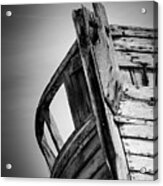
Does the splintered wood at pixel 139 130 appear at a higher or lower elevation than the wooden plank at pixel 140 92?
lower

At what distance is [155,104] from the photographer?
1.43m

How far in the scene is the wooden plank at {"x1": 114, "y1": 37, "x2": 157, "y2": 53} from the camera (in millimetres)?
1430

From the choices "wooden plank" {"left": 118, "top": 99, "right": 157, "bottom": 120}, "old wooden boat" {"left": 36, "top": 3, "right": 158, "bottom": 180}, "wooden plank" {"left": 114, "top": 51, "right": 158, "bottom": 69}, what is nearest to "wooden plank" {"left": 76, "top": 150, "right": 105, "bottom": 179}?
"old wooden boat" {"left": 36, "top": 3, "right": 158, "bottom": 180}

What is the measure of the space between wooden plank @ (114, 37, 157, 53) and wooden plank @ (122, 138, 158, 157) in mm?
237

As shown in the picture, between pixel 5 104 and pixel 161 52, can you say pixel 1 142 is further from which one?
pixel 161 52

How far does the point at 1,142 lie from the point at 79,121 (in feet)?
0.78

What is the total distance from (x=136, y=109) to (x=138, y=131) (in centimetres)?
6

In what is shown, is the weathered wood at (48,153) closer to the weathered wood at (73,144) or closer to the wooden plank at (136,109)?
the weathered wood at (73,144)

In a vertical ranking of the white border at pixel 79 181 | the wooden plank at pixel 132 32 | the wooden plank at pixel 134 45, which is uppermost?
the wooden plank at pixel 132 32

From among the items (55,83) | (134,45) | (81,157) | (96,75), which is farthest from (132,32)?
(81,157)

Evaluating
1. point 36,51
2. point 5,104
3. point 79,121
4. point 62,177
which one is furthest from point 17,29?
point 62,177

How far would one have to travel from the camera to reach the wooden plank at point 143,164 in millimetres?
1430

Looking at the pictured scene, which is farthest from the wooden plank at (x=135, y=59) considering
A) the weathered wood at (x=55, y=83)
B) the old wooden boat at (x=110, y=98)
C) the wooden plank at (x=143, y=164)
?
the wooden plank at (x=143, y=164)

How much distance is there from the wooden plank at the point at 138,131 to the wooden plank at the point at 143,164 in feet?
0.18
